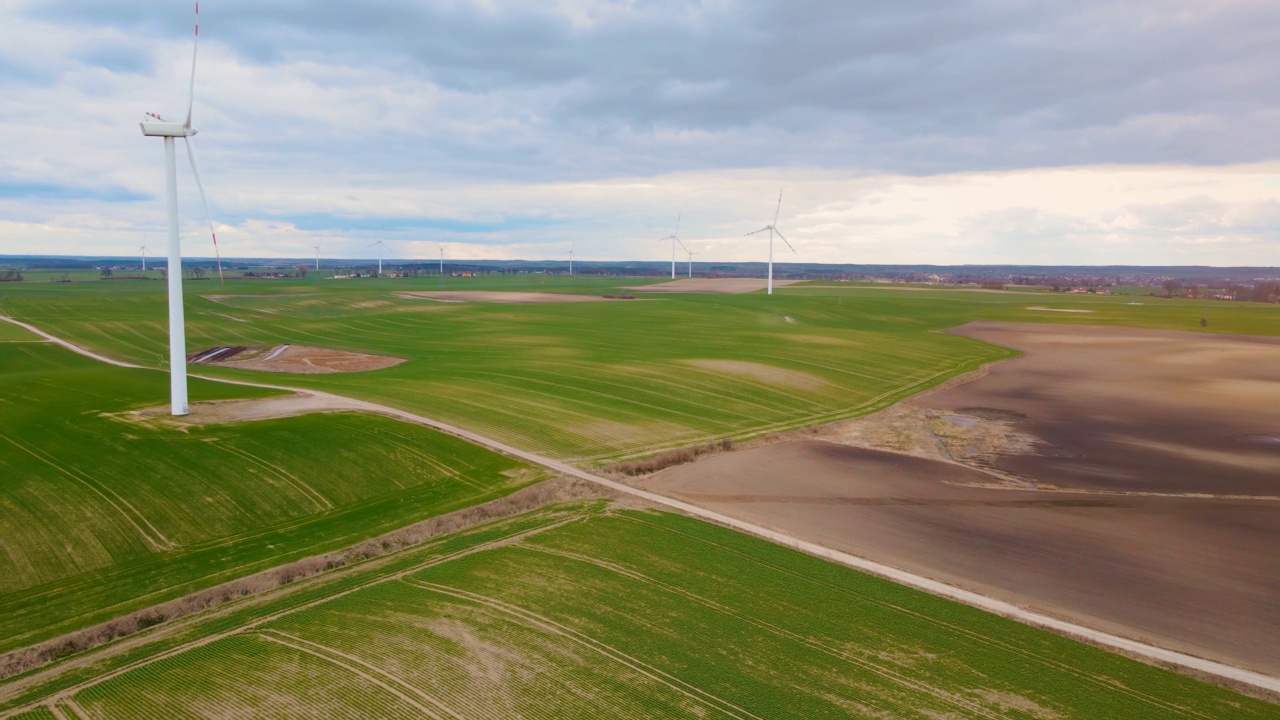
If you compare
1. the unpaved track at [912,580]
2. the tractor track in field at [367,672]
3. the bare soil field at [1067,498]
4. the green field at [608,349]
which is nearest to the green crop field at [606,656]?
the tractor track in field at [367,672]

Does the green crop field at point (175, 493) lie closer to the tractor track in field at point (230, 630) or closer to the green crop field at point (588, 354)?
the tractor track in field at point (230, 630)

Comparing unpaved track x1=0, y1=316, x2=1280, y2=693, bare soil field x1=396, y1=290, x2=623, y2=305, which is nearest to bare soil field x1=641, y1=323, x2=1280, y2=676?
unpaved track x1=0, y1=316, x2=1280, y2=693

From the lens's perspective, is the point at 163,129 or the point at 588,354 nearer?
the point at 163,129

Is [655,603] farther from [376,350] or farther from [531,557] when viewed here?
[376,350]

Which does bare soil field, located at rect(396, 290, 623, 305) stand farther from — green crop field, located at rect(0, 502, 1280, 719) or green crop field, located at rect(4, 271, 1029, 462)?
green crop field, located at rect(0, 502, 1280, 719)

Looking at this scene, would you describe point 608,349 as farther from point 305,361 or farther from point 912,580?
point 912,580

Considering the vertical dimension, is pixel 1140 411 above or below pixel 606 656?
above

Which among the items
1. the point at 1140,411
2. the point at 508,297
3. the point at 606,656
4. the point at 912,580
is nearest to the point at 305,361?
the point at 606,656
